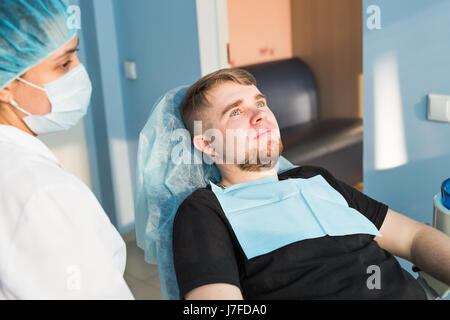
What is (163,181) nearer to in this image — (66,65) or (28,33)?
(66,65)

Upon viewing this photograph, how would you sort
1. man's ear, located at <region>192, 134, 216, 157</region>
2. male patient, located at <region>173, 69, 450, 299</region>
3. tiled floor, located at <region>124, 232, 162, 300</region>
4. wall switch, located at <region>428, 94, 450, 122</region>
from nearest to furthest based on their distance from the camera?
male patient, located at <region>173, 69, 450, 299</region> → man's ear, located at <region>192, 134, 216, 157</region> → wall switch, located at <region>428, 94, 450, 122</region> → tiled floor, located at <region>124, 232, 162, 300</region>

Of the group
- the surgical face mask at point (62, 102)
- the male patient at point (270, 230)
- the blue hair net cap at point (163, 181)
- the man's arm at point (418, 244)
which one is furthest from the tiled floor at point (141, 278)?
the surgical face mask at point (62, 102)

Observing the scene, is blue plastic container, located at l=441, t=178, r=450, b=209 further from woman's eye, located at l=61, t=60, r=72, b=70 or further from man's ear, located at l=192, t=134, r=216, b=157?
woman's eye, located at l=61, t=60, r=72, b=70

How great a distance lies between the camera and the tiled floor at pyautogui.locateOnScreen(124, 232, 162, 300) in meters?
2.60

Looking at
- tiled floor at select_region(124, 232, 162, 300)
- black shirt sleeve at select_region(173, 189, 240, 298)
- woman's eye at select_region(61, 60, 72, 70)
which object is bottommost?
tiled floor at select_region(124, 232, 162, 300)

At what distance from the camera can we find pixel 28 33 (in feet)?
3.89

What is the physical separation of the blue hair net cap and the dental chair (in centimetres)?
170

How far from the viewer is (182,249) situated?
4.53 feet

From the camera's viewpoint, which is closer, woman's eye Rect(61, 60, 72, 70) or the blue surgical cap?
the blue surgical cap

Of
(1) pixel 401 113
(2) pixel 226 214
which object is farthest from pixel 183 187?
(1) pixel 401 113

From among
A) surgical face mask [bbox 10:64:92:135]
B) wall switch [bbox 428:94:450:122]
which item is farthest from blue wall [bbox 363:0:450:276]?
surgical face mask [bbox 10:64:92:135]

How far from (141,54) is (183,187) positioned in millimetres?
1553

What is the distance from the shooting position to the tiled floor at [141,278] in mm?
2600

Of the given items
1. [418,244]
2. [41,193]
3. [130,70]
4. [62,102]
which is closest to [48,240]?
[41,193]
